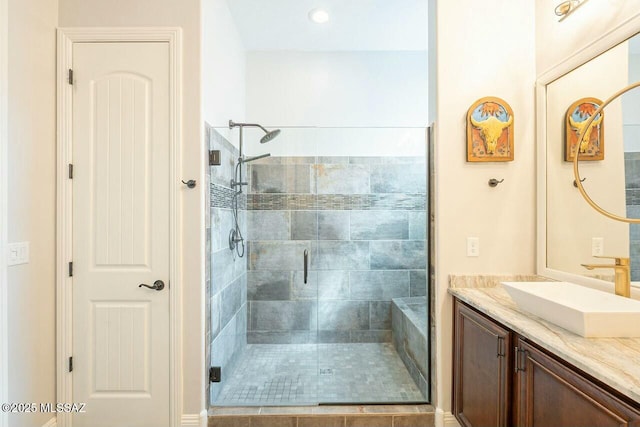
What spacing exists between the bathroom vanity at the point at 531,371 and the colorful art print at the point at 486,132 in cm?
80

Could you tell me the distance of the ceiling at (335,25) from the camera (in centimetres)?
272

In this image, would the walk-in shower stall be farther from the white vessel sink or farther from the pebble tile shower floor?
the white vessel sink

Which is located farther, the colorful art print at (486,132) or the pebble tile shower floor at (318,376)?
the pebble tile shower floor at (318,376)

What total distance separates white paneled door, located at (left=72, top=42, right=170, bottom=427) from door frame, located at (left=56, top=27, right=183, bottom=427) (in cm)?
4

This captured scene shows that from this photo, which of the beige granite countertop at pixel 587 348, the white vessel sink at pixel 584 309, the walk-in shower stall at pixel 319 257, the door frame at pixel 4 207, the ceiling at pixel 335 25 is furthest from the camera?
the ceiling at pixel 335 25

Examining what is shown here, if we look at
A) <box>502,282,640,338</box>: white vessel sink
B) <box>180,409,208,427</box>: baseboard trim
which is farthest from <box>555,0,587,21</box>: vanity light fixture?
<box>180,409,208,427</box>: baseboard trim

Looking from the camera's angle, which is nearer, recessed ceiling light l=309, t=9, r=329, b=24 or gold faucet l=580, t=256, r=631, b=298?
gold faucet l=580, t=256, r=631, b=298

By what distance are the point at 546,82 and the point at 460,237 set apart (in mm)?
1039

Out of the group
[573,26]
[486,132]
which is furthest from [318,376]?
[573,26]

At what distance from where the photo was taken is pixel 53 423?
195cm

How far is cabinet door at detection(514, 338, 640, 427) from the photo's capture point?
Answer: 97cm

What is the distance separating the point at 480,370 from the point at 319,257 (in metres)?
1.17

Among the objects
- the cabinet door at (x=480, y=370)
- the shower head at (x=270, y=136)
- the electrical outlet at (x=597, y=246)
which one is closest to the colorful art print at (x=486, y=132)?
the electrical outlet at (x=597, y=246)

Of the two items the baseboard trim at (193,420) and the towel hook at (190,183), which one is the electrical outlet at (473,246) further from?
the baseboard trim at (193,420)
